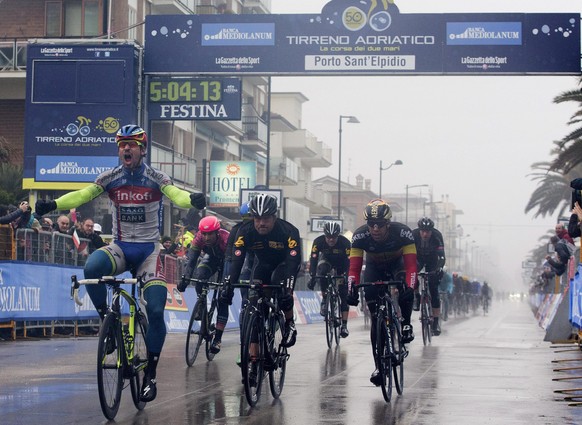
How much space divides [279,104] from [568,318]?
6172cm

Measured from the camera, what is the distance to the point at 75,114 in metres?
27.8

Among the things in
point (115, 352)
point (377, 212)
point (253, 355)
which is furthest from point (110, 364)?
point (377, 212)

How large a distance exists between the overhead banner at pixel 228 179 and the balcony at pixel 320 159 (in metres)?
34.3

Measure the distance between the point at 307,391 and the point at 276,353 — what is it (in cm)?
87

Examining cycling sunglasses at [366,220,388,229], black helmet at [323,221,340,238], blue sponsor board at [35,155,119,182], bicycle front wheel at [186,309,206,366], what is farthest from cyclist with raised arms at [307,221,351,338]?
blue sponsor board at [35,155,119,182]

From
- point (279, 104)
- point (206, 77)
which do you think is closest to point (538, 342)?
point (206, 77)

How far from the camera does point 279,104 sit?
81.2m

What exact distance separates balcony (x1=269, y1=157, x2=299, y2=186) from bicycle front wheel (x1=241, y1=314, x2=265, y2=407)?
60.5m

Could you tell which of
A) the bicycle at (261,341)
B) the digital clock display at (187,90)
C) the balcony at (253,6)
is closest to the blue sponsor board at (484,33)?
the digital clock display at (187,90)

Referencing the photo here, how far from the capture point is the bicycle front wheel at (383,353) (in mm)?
10133

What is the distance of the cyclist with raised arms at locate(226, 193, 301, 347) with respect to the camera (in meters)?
10.3

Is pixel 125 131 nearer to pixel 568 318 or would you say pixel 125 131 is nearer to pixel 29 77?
pixel 568 318

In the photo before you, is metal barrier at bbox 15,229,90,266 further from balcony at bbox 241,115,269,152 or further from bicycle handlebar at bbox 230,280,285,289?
balcony at bbox 241,115,269,152

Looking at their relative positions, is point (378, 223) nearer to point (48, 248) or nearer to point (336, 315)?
point (336, 315)
